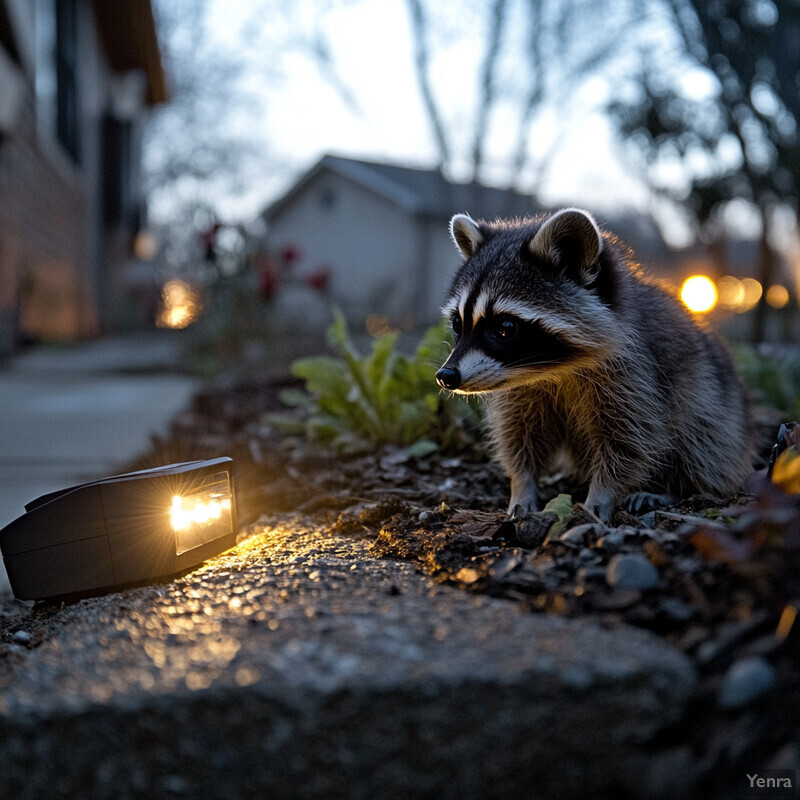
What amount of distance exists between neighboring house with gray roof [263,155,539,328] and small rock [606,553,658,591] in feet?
70.2

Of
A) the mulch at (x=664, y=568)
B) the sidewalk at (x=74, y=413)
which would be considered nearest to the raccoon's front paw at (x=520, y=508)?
the mulch at (x=664, y=568)

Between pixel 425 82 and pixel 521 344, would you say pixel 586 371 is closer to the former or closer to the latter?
pixel 521 344

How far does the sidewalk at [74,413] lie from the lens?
4148mm

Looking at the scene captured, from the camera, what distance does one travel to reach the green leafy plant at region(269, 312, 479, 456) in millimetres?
3855

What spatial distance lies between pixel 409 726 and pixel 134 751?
52cm

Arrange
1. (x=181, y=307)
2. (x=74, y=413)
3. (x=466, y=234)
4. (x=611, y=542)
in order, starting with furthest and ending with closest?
1. (x=181, y=307)
2. (x=74, y=413)
3. (x=466, y=234)
4. (x=611, y=542)

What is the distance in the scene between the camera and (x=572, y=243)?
272cm

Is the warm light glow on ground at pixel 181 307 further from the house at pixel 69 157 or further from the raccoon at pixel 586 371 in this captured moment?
the raccoon at pixel 586 371

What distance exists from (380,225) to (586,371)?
85.9 ft

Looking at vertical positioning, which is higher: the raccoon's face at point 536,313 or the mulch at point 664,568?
the raccoon's face at point 536,313

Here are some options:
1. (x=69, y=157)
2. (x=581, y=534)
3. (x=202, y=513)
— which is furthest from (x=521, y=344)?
(x=69, y=157)

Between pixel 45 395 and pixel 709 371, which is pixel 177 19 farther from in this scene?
pixel 709 371

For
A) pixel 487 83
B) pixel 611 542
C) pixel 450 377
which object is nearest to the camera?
pixel 611 542

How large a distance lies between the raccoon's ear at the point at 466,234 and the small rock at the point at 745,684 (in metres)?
2.01
